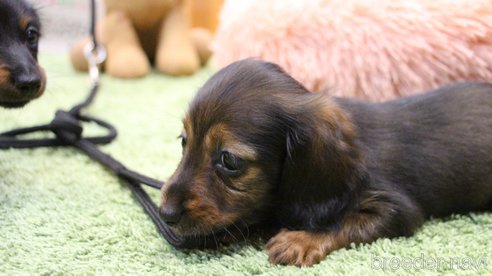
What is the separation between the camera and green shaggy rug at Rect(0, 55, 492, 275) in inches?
56.0

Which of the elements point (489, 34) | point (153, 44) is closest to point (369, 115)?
point (489, 34)

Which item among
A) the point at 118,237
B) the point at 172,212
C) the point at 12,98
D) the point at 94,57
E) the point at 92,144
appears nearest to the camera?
the point at 172,212

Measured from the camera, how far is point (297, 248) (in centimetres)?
147

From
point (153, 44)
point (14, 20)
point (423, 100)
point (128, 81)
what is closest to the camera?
point (423, 100)

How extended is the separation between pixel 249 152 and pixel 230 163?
59mm

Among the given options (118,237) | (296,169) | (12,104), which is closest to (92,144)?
(12,104)

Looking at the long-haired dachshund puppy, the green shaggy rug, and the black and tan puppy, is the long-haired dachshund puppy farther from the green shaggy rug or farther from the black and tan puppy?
the black and tan puppy

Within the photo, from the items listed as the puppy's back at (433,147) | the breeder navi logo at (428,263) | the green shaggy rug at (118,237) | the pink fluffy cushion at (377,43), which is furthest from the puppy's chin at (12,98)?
the breeder navi logo at (428,263)

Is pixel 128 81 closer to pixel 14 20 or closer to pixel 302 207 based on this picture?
pixel 14 20

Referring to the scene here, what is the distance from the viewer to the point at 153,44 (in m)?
4.02

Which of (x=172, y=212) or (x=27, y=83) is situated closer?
(x=172, y=212)

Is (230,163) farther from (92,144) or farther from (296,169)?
(92,144)

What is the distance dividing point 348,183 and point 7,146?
1.49 metres

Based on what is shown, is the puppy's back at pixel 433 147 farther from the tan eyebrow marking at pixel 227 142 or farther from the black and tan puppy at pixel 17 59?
the black and tan puppy at pixel 17 59
